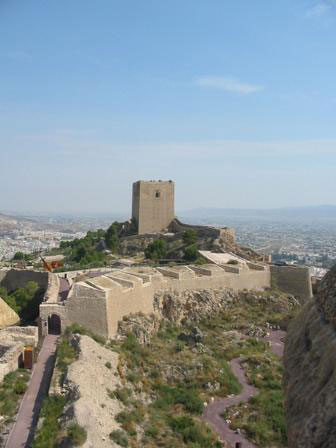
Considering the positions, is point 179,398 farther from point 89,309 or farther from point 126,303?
point 126,303

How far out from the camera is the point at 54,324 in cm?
1931

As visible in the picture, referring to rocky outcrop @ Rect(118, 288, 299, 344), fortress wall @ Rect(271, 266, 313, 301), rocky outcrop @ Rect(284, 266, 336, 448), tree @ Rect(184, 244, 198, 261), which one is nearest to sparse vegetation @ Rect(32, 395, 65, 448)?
rocky outcrop @ Rect(284, 266, 336, 448)

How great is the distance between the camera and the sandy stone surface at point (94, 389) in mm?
11867

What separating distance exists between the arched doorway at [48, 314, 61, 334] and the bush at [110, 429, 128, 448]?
288 inches

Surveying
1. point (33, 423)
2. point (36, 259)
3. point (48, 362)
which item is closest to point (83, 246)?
point (36, 259)

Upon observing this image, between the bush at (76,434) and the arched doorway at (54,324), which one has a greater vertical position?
the arched doorway at (54,324)

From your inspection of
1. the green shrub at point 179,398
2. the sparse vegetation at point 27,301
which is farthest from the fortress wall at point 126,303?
the sparse vegetation at point 27,301

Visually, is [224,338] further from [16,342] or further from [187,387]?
[16,342]

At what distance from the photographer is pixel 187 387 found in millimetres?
18984

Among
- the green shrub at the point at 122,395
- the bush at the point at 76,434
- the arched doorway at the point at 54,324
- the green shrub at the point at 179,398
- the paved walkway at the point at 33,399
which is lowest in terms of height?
the green shrub at the point at 179,398

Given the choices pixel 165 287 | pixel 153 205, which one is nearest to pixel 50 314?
pixel 165 287

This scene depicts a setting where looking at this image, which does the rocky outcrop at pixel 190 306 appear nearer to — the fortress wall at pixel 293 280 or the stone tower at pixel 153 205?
the fortress wall at pixel 293 280

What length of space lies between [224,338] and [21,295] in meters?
10.6

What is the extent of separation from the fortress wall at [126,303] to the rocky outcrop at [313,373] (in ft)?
46.9
